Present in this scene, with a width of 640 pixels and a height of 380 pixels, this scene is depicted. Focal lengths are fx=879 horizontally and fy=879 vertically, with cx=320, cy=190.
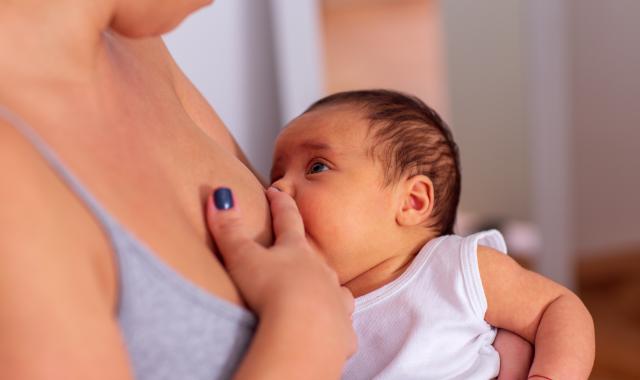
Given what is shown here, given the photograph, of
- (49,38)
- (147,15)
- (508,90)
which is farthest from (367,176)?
(508,90)

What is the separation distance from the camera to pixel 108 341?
0.71 meters

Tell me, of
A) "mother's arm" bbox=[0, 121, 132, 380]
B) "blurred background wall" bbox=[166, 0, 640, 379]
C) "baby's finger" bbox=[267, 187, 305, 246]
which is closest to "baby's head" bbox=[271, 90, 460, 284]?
"baby's finger" bbox=[267, 187, 305, 246]

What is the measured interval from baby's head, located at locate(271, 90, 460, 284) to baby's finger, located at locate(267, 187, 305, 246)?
0.12m

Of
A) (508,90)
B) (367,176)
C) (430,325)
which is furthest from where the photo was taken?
(508,90)

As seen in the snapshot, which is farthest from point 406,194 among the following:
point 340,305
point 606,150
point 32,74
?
point 606,150

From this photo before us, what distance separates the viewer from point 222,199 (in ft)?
3.20

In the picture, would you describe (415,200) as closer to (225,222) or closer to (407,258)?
(407,258)

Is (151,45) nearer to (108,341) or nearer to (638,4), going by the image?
(108,341)

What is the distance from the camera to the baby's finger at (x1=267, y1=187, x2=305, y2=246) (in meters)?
1.01

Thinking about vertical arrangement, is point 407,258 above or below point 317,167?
below

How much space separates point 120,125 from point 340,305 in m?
0.29

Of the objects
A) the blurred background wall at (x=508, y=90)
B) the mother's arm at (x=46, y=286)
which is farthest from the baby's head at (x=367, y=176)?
the blurred background wall at (x=508, y=90)

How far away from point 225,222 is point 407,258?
408 millimetres

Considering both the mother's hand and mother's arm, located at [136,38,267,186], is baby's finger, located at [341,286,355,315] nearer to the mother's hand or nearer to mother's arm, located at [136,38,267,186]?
the mother's hand
